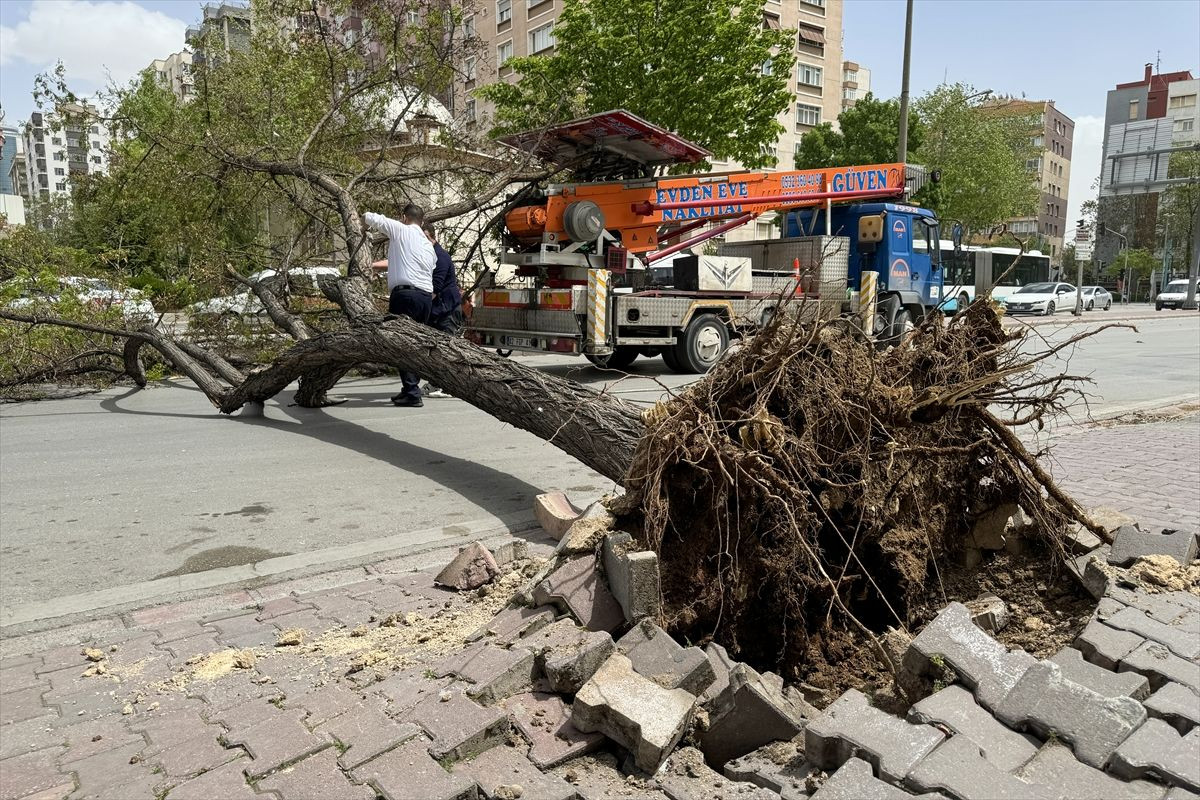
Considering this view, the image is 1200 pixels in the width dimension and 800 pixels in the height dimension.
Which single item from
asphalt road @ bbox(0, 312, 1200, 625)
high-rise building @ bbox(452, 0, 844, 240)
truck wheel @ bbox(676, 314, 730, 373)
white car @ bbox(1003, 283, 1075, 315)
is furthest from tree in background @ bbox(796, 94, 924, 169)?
asphalt road @ bbox(0, 312, 1200, 625)

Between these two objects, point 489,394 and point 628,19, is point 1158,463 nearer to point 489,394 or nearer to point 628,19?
point 489,394

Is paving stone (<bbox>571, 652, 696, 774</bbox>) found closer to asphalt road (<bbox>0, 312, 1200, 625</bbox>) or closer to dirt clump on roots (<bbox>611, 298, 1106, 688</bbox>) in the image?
dirt clump on roots (<bbox>611, 298, 1106, 688</bbox>)

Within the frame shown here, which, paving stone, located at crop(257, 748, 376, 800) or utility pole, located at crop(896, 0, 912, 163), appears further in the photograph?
utility pole, located at crop(896, 0, 912, 163)

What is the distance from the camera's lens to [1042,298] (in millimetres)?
35188

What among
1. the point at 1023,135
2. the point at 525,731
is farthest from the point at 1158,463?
the point at 1023,135

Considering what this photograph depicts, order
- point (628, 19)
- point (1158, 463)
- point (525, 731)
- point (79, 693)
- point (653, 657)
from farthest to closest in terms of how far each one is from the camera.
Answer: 1. point (628, 19)
2. point (1158, 463)
3. point (79, 693)
4. point (653, 657)
5. point (525, 731)

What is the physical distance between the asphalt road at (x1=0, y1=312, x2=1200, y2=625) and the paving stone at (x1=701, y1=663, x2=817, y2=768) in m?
1.35

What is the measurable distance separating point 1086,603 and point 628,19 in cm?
1977

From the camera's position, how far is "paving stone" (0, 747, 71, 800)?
90.4 inches

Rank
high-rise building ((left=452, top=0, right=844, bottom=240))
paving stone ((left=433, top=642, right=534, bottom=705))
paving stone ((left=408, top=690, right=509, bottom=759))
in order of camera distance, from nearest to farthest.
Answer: paving stone ((left=408, top=690, right=509, bottom=759))
paving stone ((left=433, top=642, right=534, bottom=705))
high-rise building ((left=452, top=0, right=844, bottom=240))

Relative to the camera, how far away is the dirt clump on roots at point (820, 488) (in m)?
3.01

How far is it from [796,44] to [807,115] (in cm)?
772

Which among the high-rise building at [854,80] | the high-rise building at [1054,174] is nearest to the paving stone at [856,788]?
the high-rise building at [854,80]

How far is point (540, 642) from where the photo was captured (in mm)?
2750
